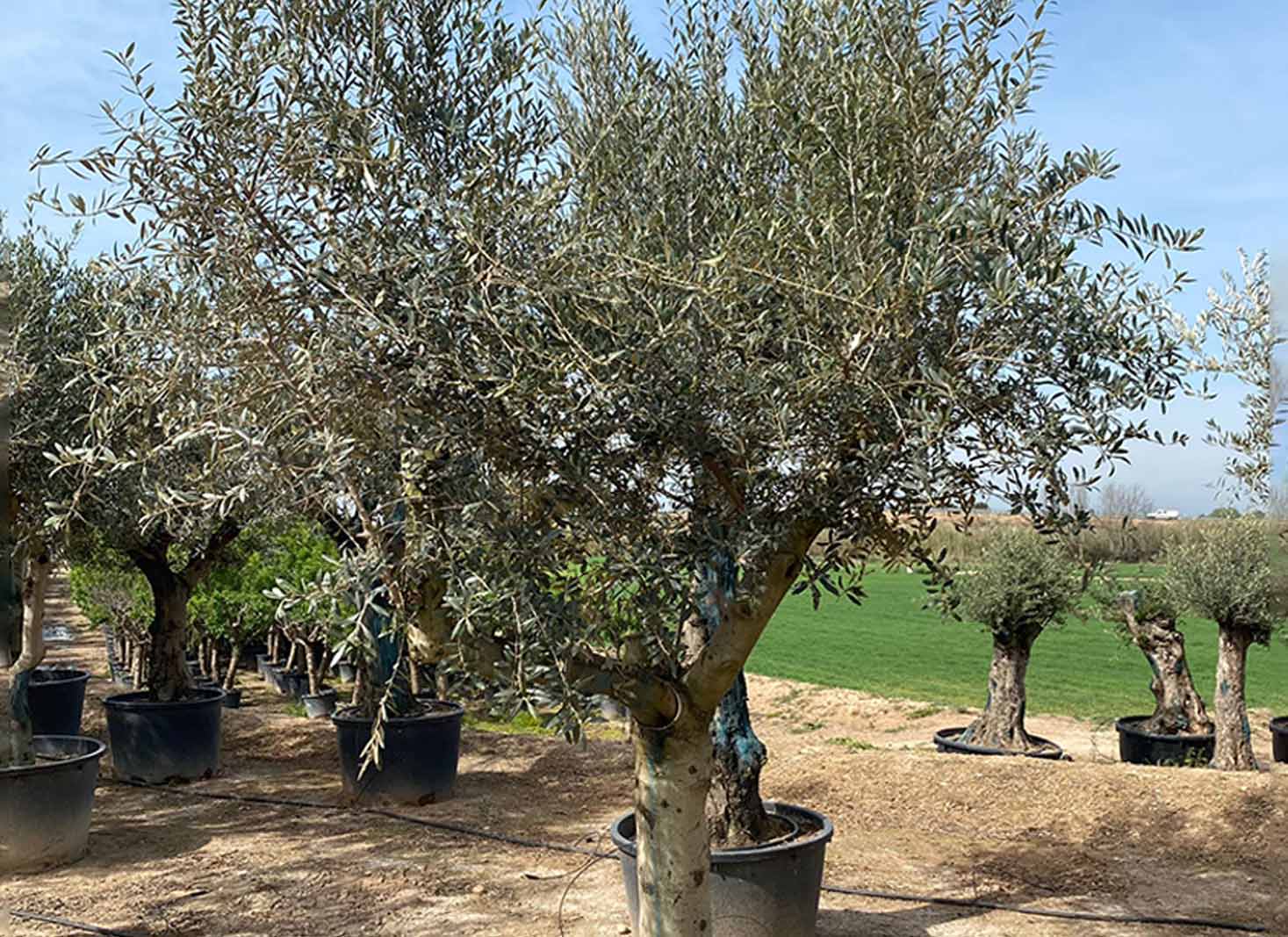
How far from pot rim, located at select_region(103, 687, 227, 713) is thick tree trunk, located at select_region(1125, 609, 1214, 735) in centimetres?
1001

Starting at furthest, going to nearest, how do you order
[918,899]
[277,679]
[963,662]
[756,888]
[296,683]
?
1. [963,662]
2. [277,679]
3. [296,683]
4. [918,899]
5. [756,888]

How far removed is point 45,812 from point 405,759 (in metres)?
3.12

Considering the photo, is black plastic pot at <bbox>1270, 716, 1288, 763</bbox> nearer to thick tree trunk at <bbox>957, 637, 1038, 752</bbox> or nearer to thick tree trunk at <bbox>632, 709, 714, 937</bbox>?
thick tree trunk at <bbox>957, 637, 1038, 752</bbox>

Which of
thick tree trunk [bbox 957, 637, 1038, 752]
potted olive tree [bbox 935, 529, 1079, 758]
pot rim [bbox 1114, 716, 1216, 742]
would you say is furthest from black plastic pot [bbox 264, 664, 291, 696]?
pot rim [bbox 1114, 716, 1216, 742]

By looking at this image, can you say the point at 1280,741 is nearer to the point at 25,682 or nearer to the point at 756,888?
Answer: the point at 756,888

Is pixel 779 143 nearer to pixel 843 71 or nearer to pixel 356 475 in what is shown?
pixel 843 71

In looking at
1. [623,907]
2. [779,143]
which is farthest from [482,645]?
[623,907]

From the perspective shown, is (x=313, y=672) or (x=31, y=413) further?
(x=313, y=672)

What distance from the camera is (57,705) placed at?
48.5 ft

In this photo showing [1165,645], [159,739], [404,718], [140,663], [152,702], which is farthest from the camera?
[140,663]

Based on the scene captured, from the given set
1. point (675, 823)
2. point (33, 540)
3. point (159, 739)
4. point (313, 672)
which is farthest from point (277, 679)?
point (675, 823)

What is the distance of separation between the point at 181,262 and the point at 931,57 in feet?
9.98

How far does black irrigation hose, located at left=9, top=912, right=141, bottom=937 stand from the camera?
307 inches

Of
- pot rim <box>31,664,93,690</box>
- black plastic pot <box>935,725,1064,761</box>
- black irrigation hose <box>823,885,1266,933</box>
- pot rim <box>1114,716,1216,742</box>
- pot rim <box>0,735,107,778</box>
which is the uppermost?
pot rim <box>31,664,93,690</box>
